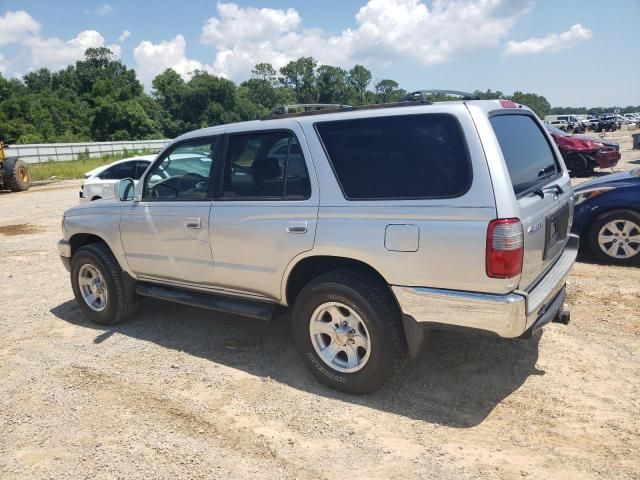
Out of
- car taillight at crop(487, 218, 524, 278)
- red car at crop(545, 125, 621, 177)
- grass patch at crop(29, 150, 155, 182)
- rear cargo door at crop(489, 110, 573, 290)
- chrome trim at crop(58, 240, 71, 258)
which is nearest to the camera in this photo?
car taillight at crop(487, 218, 524, 278)

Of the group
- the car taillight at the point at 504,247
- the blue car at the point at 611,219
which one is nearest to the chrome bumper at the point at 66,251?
the car taillight at the point at 504,247

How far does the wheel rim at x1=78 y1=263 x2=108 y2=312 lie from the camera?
5.01 meters

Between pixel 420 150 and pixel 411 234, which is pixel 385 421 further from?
pixel 420 150

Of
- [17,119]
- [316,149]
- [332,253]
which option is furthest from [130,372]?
[17,119]

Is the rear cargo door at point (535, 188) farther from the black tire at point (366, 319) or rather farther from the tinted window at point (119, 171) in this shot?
the tinted window at point (119, 171)

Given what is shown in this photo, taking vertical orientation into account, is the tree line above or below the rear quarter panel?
above

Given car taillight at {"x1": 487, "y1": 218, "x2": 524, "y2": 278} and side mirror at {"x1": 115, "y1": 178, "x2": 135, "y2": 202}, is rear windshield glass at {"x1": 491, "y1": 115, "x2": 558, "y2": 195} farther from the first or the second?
side mirror at {"x1": 115, "y1": 178, "x2": 135, "y2": 202}

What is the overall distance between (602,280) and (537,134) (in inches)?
103

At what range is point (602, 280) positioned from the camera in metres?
5.64

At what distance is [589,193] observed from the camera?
6270 millimetres

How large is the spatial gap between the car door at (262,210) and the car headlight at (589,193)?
4.38 metres

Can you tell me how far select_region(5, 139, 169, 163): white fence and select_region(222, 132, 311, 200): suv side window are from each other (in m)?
23.5

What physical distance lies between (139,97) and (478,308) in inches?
2909

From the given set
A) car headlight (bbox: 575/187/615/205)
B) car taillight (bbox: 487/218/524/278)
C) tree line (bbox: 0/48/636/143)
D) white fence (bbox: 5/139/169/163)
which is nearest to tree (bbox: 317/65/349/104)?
tree line (bbox: 0/48/636/143)
